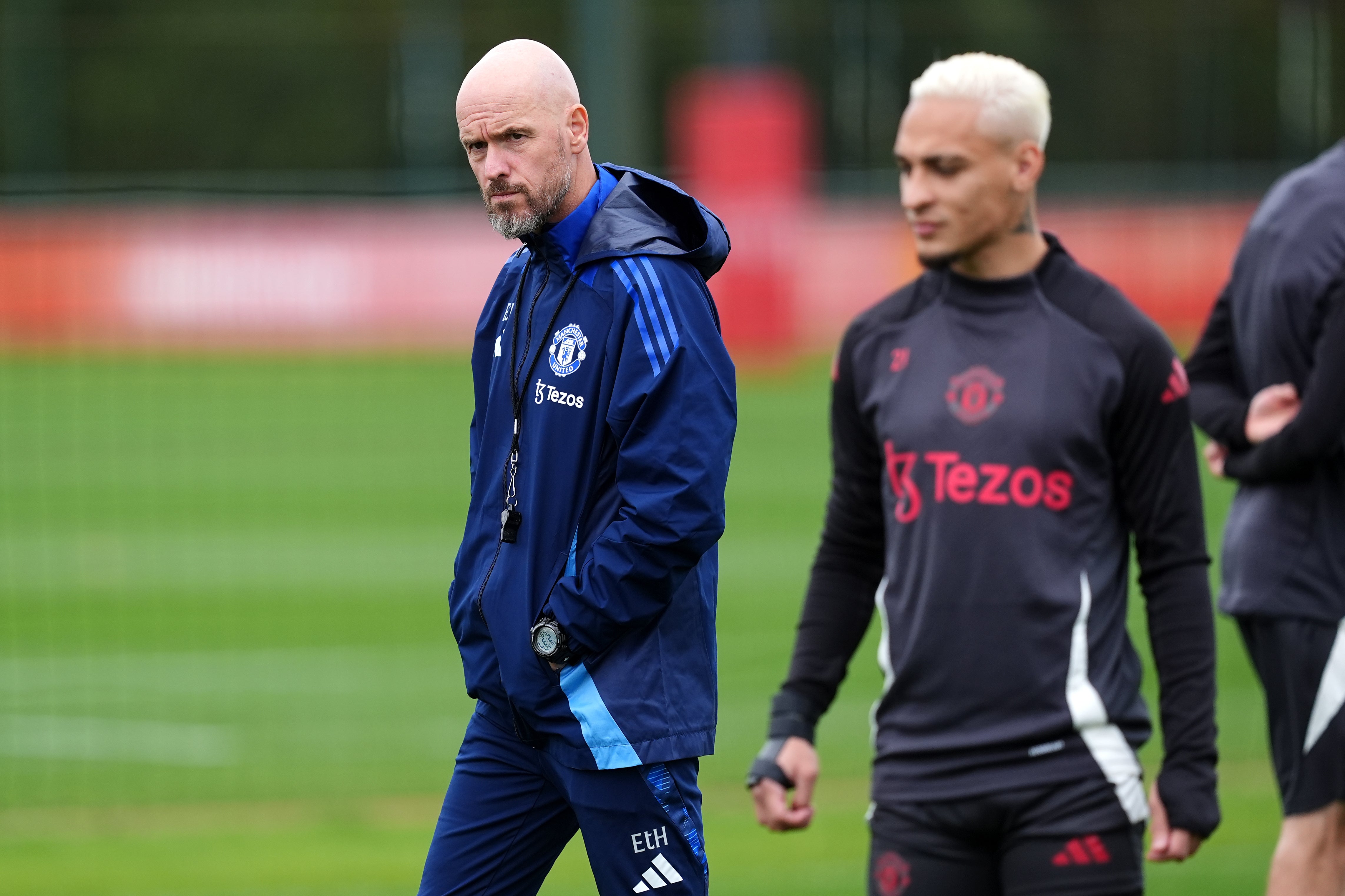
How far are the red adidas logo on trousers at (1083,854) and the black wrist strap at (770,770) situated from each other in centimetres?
55

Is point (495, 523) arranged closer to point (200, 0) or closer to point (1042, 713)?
point (1042, 713)

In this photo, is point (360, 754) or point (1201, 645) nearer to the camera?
point (1201, 645)

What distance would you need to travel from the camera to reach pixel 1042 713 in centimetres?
345

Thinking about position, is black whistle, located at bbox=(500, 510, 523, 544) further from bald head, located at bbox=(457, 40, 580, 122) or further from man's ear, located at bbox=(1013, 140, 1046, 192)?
man's ear, located at bbox=(1013, 140, 1046, 192)

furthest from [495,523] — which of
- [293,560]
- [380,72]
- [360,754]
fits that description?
[380,72]

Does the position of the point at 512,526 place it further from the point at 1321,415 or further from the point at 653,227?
the point at 1321,415

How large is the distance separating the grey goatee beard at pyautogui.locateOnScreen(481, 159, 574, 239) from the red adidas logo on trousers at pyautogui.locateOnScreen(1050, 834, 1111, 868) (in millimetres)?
1422

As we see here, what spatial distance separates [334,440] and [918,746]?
744 inches

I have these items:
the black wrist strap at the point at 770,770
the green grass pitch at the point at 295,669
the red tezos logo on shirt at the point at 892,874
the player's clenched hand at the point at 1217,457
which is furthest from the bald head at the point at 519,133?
the green grass pitch at the point at 295,669

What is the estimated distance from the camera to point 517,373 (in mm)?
3467

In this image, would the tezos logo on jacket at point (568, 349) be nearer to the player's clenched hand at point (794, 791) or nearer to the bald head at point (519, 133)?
the bald head at point (519, 133)

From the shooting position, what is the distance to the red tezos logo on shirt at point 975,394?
11.5ft

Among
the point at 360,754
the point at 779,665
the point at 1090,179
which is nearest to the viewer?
the point at 360,754

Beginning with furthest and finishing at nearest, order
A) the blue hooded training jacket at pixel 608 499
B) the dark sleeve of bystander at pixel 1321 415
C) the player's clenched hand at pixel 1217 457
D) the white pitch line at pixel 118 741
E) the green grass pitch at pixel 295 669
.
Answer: the white pitch line at pixel 118 741 < the green grass pitch at pixel 295 669 < the player's clenched hand at pixel 1217 457 < the dark sleeve of bystander at pixel 1321 415 < the blue hooded training jacket at pixel 608 499
